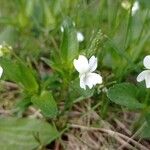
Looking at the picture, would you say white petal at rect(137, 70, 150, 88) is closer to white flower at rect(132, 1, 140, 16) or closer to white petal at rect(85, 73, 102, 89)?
white petal at rect(85, 73, 102, 89)

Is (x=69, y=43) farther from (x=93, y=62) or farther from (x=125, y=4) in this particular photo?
(x=125, y=4)

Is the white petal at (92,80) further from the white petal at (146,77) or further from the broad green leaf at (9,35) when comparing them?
the broad green leaf at (9,35)

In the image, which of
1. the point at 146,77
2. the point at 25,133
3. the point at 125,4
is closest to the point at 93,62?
the point at 146,77

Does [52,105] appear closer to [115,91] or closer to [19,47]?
[115,91]

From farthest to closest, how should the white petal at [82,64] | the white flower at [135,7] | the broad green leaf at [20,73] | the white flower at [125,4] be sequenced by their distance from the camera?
the white flower at [135,7]
the white flower at [125,4]
the broad green leaf at [20,73]
the white petal at [82,64]

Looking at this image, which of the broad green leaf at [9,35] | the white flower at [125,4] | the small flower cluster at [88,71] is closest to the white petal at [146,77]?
the small flower cluster at [88,71]

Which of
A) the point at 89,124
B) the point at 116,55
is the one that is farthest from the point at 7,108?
the point at 116,55
